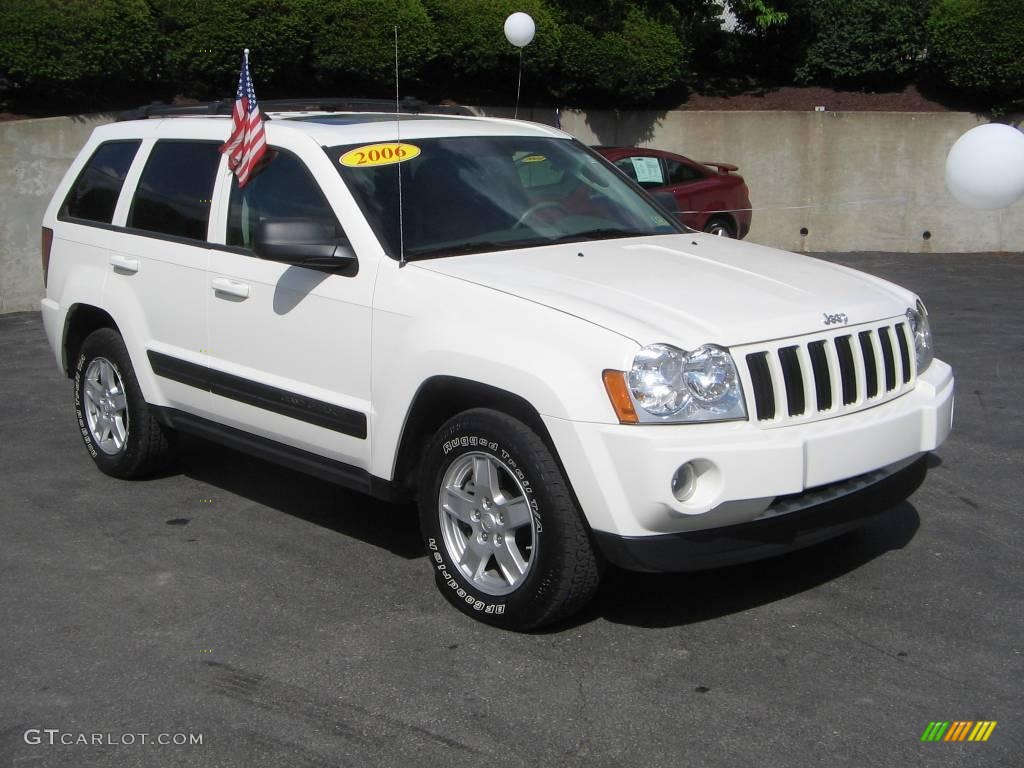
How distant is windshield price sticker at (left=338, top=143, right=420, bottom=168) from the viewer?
5.32 metres

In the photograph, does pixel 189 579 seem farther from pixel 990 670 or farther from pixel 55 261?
pixel 990 670

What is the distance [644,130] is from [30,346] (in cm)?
1170

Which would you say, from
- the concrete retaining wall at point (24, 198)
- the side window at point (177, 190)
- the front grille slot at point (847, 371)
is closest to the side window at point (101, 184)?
the side window at point (177, 190)

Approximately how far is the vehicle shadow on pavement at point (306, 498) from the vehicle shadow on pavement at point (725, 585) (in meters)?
1.02

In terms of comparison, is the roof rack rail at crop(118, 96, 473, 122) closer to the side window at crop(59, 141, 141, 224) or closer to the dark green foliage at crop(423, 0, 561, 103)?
the side window at crop(59, 141, 141, 224)

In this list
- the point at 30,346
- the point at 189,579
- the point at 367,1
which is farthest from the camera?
the point at 367,1

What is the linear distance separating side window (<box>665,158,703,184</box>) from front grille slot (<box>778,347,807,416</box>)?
1269cm

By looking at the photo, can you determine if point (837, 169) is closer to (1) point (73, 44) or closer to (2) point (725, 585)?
(1) point (73, 44)

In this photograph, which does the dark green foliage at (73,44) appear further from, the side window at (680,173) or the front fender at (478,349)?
the front fender at (478,349)

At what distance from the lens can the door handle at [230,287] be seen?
18.0 ft

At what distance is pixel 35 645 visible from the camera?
4.59 metres

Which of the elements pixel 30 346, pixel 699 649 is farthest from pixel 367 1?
pixel 699 649

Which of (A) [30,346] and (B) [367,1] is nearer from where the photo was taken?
(A) [30,346]

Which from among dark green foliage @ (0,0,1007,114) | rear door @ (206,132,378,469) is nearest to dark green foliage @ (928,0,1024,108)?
dark green foliage @ (0,0,1007,114)
